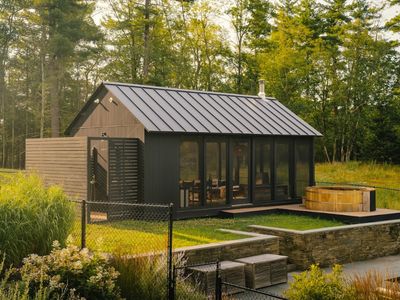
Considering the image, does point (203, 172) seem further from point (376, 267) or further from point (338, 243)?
point (376, 267)

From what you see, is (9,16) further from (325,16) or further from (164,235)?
(164,235)

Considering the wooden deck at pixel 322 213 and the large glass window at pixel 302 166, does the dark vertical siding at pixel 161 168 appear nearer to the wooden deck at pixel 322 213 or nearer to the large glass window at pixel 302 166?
the wooden deck at pixel 322 213

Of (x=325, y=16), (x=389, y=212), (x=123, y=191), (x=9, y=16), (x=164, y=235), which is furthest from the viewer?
(x=325, y=16)

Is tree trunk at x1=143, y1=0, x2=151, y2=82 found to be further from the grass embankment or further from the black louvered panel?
the black louvered panel

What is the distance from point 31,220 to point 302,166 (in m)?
10.8

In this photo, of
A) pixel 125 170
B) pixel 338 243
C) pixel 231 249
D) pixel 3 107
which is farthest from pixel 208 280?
pixel 3 107

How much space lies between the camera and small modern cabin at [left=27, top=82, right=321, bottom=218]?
43.2 ft

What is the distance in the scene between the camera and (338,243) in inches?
473

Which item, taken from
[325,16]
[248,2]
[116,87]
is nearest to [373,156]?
[325,16]

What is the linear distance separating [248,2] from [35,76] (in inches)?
607

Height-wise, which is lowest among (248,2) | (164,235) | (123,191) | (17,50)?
(164,235)

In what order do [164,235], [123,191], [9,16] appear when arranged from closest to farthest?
[164,235] < [123,191] < [9,16]

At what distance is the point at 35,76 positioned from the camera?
34.0 metres

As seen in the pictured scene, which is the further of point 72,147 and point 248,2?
point 248,2
